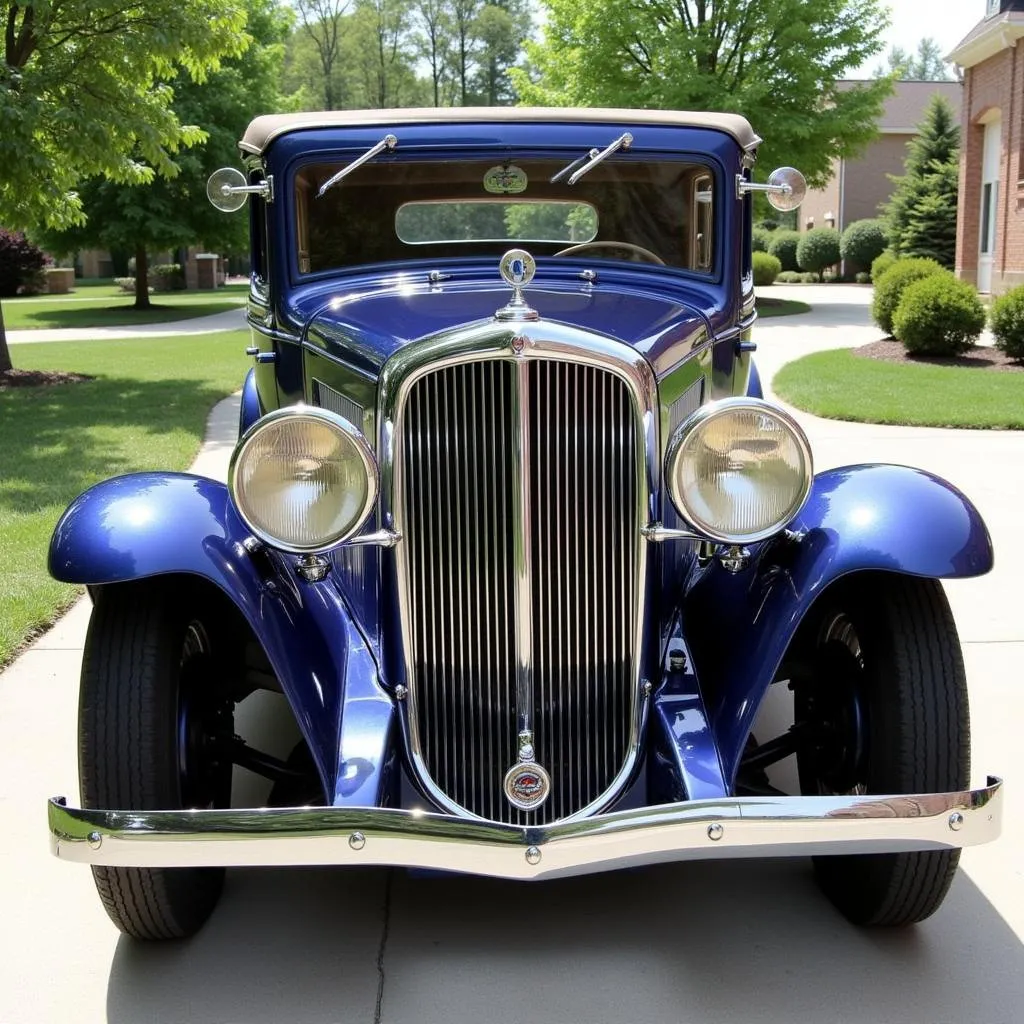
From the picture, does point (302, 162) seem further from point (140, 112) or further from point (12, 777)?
point (140, 112)

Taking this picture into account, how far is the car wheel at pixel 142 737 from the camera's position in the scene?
2404 millimetres

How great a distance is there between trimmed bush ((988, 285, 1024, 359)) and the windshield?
1008cm

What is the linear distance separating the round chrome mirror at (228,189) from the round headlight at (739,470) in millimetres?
1663

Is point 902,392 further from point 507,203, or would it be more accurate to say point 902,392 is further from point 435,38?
point 435,38

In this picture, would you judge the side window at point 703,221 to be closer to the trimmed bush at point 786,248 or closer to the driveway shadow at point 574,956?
the driveway shadow at point 574,956

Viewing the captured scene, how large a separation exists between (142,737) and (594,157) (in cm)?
194

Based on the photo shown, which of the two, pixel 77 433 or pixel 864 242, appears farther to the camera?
pixel 864 242

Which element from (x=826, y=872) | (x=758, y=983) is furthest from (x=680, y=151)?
(x=758, y=983)

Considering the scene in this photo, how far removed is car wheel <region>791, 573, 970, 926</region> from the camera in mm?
2430

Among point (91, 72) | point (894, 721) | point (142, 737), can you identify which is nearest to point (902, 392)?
point (91, 72)

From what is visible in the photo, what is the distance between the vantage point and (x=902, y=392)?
35.0 feet

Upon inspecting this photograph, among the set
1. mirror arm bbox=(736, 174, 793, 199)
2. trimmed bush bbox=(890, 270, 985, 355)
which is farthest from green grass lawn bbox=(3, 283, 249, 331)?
mirror arm bbox=(736, 174, 793, 199)

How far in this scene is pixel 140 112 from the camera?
10.4 metres

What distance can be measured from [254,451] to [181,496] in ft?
1.40
